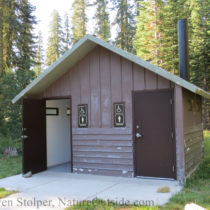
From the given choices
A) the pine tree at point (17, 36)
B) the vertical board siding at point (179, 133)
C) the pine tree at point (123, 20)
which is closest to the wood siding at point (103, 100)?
the vertical board siding at point (179, 133)

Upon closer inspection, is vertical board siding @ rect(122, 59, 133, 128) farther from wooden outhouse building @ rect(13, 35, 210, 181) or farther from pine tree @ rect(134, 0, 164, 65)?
pine tree @ rect(134, 0, 164, 65)

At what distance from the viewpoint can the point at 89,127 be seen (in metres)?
6.78

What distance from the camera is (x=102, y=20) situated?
75.7 ft

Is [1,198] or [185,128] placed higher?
[185,128]

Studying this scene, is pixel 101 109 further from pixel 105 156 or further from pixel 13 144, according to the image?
pixel 13 144

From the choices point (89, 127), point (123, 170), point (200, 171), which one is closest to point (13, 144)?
point (89, 127)

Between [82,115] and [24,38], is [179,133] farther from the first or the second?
[24,38]

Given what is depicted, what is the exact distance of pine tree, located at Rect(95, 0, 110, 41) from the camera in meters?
23.0

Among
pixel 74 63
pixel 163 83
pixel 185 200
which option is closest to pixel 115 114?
pixel 163 83

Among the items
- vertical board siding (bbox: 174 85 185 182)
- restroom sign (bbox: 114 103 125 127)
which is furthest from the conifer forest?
vertical board siding (bbox: 174 85 185 182)

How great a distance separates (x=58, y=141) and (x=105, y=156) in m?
2.38

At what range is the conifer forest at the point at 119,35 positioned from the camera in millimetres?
12117

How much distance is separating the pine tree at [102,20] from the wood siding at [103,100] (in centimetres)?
1683

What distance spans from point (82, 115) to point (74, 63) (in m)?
1.39
